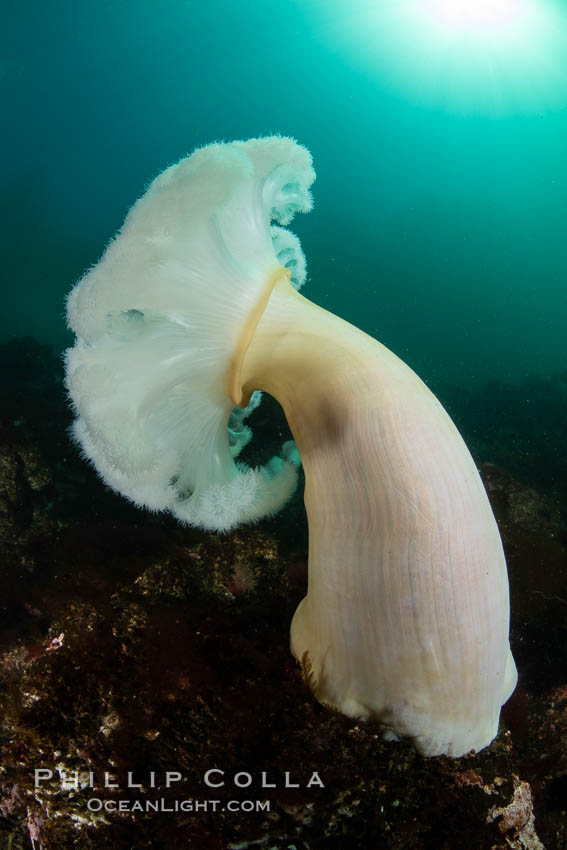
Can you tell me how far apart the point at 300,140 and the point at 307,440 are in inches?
1811

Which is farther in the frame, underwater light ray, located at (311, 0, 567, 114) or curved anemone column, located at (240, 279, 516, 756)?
underwater light ray, located at (311, 0, 567, 114)

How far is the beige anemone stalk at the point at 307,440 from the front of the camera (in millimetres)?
1694

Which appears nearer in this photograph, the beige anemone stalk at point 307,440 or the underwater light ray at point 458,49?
the beige anemone stalk at point 307,440

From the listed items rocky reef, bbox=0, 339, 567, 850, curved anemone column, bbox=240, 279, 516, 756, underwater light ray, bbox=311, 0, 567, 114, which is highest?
underwater light ray, bbox=311, 0, 567, 114

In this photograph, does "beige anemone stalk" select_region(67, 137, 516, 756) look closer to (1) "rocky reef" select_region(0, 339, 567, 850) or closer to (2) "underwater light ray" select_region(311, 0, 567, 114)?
(1) "rocky reef" select_region(0, 339, 567, 850)

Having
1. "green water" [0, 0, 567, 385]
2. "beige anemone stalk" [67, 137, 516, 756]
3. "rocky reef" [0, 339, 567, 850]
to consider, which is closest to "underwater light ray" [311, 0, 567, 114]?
"green water" [0, 0, 567, 385]

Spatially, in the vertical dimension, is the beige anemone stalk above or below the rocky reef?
above

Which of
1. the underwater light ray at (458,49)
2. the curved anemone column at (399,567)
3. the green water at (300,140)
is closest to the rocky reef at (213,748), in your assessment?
the curved anemone column at (399,567)

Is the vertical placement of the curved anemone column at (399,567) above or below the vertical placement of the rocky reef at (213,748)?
above

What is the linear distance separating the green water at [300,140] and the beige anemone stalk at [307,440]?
38895 mm

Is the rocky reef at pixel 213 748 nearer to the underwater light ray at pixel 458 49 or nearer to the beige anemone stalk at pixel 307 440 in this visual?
the beige anemone stalk at pixel 307 440

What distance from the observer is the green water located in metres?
43.8

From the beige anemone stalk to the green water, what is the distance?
38.9 m

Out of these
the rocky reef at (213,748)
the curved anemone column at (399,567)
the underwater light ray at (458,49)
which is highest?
the underwater light ray at (458,49)
